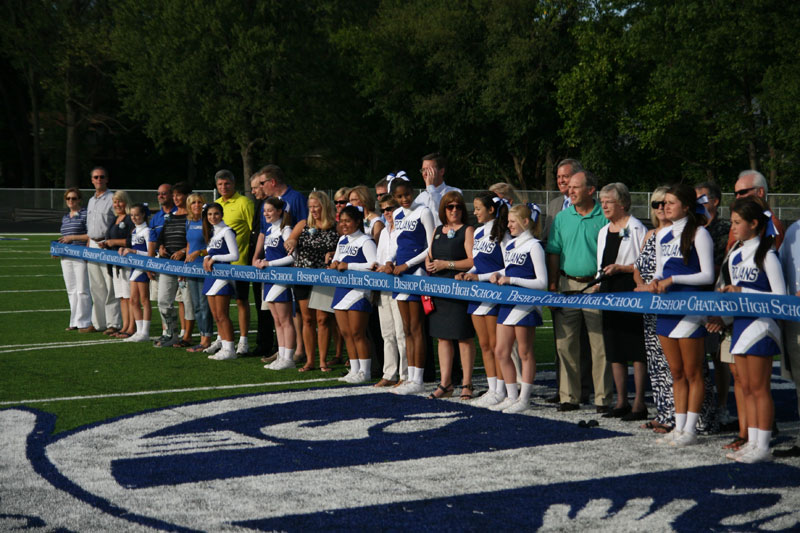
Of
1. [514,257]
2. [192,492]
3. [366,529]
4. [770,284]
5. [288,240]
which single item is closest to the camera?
[366,529]

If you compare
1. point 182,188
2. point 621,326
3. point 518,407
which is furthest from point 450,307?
point 182,188

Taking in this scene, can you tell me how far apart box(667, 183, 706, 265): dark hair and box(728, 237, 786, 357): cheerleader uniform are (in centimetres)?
35

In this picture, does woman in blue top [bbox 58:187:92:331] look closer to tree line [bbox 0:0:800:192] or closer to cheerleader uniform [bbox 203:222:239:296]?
cheerleader uniform [bbox 203:222:239:296]

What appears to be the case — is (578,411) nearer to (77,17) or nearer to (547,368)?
(547,368)

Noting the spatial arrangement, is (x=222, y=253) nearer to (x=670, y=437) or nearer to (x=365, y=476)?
(x=365, y=476)

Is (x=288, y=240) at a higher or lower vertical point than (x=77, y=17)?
lower

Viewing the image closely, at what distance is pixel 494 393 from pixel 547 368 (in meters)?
2.38

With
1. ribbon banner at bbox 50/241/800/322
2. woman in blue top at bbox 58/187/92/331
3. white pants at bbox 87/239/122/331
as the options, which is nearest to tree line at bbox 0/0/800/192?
woman in blue top at bbox 58/187/92/331

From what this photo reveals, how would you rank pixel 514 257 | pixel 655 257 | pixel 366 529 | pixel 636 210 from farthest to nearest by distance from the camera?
pixel 636 210 < pixel 514 257 < pixel 655 257 < pixel 366 529

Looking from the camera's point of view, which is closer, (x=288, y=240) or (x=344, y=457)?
(x=344, y=457)

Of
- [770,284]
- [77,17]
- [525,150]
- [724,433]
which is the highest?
[77,17]

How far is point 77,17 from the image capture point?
54.7 meters

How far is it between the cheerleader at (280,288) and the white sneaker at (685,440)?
15.8 ft

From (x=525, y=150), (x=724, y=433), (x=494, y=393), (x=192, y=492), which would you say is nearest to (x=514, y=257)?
(x=494, y=393)
